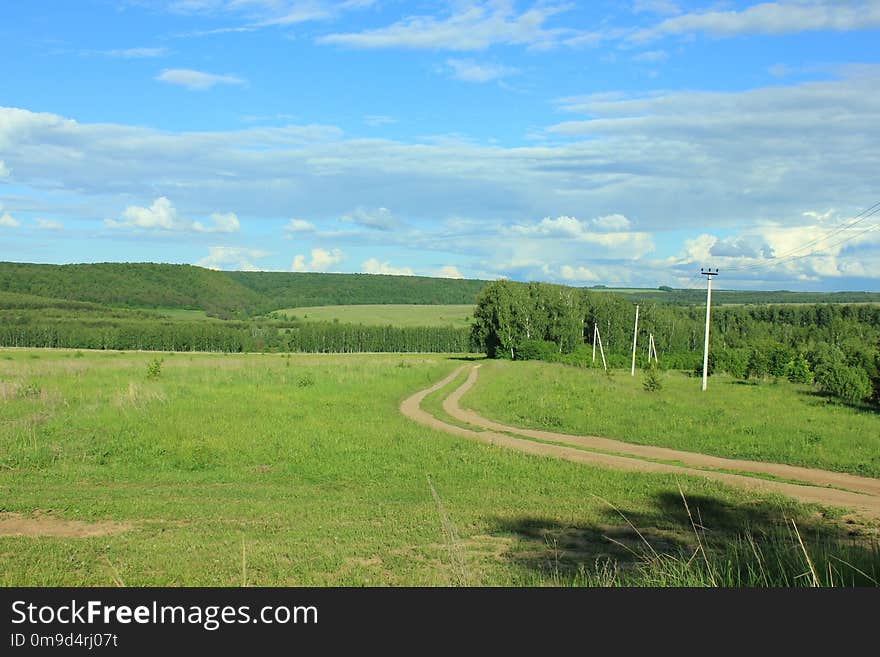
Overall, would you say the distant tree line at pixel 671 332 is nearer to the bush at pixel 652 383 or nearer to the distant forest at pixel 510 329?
the distant forest at pixel 510 329

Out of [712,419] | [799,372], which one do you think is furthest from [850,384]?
[799,372]

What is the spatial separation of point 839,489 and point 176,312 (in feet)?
514

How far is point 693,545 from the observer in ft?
31.0

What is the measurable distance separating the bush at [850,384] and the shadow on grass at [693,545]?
24.1m

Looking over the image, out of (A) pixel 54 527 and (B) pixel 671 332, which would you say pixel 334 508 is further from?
(B) pixel 671 332

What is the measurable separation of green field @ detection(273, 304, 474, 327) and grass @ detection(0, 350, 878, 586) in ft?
437

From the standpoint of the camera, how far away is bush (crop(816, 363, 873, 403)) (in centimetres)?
3312

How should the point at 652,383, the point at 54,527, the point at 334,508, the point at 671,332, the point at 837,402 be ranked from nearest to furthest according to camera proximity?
the point at 54,527, the point at 334,508, the point at 837,402, the point at 652,383, the point at 671,332

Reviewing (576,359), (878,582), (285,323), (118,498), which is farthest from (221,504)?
(285,323)

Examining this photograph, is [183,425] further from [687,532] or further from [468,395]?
[468,395]

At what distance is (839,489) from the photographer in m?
14.6

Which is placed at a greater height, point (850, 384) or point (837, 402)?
point (850, 384)

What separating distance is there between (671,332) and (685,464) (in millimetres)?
90474

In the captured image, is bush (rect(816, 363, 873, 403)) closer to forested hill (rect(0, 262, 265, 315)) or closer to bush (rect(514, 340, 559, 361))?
bush (rect(514, 340, 559, 361))
